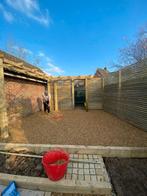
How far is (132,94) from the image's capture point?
188 inches

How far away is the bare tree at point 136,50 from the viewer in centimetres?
1294

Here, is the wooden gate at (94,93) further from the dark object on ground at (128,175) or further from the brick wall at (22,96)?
the dark object on ground at (128,175)

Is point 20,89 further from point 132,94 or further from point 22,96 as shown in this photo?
point 132,94

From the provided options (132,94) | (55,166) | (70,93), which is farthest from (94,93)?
(55,166)

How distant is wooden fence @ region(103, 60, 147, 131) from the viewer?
411 centimetres

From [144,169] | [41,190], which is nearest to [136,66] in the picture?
[144,169]

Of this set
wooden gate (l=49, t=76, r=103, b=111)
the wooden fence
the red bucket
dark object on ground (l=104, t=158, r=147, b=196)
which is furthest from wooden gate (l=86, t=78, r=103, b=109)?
the red bucket

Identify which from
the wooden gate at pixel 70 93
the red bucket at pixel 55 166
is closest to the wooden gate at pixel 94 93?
the wooden gate at pixel 70 93

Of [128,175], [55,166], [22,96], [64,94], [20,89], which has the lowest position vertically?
[128,175]

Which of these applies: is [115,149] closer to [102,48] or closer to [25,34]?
[25,34]

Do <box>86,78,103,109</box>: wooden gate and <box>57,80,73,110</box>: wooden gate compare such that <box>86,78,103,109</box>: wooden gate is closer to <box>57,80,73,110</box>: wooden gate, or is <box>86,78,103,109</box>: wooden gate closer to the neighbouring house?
<box>57,80,73,110</box>: wooden gate

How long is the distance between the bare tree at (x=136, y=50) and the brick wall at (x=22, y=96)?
39.1 feet

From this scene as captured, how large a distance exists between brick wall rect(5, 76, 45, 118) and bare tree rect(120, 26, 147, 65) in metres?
11.9

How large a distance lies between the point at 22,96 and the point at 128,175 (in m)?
6.39
